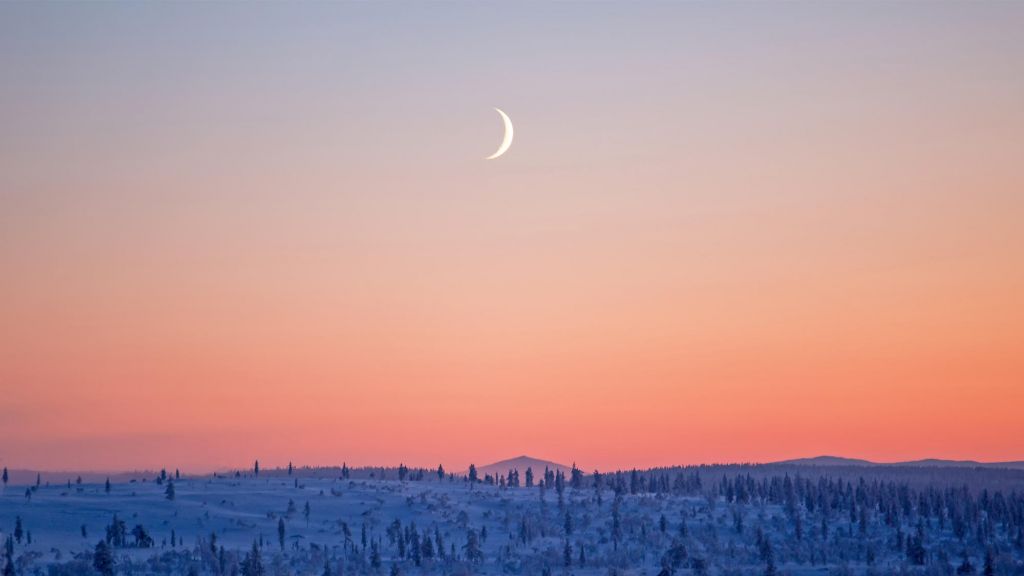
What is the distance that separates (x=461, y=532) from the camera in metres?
142

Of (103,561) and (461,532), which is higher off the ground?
(461,532)

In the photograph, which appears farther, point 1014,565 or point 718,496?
point 718,496

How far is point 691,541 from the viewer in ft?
458

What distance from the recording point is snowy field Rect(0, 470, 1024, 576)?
12062cm

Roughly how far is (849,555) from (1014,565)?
1643 cm

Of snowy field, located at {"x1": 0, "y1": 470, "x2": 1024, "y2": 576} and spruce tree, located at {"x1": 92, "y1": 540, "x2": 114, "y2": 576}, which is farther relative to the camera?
snowy field, located at {"x1": 0, "y1": 470, "x2": 1024, "y2": 576}

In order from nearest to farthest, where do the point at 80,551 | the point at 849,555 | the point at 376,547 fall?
the point at 80,551 < the point at 376,547 < the point at 849,555

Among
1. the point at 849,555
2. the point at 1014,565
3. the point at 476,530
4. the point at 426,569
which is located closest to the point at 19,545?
the point at 426,569

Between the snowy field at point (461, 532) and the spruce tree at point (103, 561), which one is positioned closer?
the spruce tree at point (103, 561)

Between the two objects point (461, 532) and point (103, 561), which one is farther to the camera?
point (461, 532)

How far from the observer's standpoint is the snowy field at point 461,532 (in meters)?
121

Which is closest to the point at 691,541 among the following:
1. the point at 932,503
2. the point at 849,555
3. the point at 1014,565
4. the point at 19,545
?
the point at 849,555

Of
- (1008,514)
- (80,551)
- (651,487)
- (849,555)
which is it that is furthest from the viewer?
(651,487)

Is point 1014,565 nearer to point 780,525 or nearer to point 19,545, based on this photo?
point 780,525
